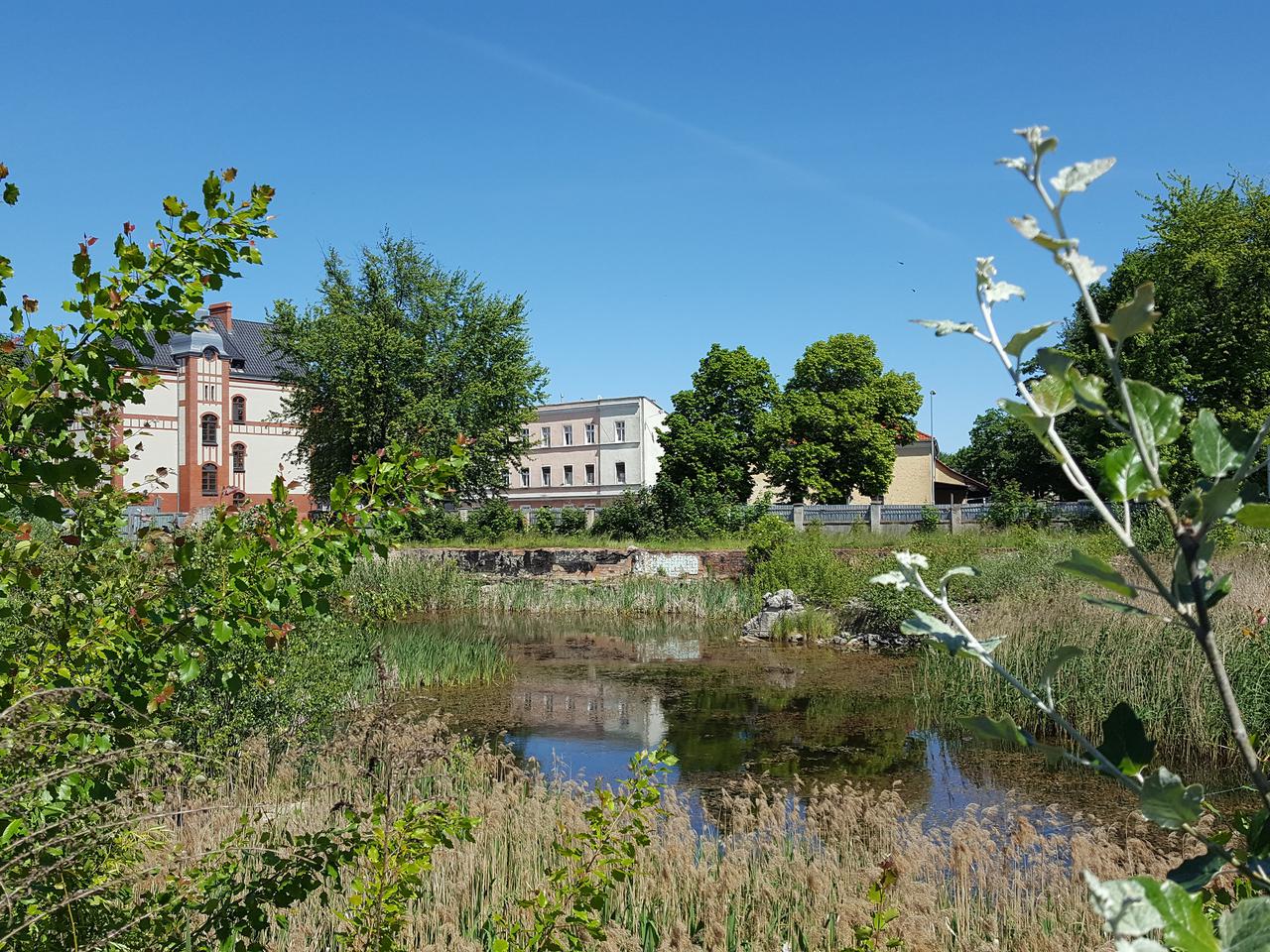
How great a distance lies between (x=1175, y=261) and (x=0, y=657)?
3447 cm

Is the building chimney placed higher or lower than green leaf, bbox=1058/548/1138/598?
higher

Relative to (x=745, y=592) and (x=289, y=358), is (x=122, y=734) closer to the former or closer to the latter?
(x=745, y=592)

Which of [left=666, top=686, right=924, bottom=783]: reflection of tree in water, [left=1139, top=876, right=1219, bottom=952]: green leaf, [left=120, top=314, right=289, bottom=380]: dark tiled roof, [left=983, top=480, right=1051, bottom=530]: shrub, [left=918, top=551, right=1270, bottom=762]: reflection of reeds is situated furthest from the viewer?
[left=120, top=314, right=289, bottom=380]: dark tiled roof

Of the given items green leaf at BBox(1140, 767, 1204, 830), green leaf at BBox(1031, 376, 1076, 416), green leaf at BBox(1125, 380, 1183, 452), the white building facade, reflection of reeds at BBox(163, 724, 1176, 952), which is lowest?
reflection of reeds at BBox(163, 724, 1176, 952)

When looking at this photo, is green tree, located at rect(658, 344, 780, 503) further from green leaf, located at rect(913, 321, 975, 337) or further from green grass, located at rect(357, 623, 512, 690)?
green leaf, located at rect(913, 321, 975, 337)

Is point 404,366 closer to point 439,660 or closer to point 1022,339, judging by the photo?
point 439,660

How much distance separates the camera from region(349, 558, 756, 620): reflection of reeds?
2194 cm

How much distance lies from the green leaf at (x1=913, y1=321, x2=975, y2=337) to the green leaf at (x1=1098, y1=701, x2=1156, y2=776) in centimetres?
41

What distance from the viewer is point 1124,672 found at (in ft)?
34.2

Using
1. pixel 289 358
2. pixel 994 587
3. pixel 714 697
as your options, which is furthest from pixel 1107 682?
pixel 289 358

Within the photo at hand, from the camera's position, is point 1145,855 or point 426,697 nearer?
point 1145,855

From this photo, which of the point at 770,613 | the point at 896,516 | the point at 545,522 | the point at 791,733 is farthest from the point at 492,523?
the point at 791,733

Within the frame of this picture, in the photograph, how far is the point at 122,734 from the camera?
3.00m

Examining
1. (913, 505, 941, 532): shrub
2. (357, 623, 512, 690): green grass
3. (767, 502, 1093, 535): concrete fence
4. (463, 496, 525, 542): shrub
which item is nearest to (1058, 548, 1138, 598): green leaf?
(357, 623, 512, 690): green grass
